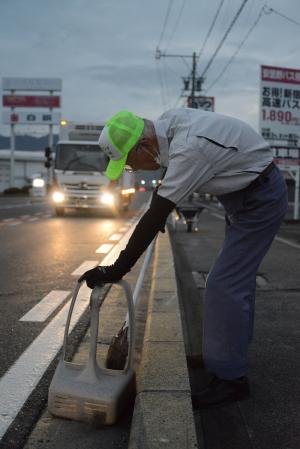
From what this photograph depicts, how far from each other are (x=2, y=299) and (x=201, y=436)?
342 cm

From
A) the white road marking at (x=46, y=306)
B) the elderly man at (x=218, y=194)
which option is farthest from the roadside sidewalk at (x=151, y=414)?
the white road marking at (x=46, y=306)

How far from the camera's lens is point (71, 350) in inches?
158

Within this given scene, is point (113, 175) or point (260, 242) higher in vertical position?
point (113, 175)

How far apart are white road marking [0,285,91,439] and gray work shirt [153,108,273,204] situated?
1330 mm

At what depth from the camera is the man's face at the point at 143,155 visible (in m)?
2.87

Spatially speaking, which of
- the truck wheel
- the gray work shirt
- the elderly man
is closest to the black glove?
the elderly man

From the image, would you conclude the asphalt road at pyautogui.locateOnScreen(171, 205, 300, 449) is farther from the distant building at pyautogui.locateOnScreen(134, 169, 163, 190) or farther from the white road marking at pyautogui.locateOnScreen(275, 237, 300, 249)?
the white road marking at pyautogui.locateOnScreen(275, 237, 300, 249)

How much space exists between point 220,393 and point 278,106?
17.1 m

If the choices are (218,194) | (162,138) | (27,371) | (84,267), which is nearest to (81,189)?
(84,267)

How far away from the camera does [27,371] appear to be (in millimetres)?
3543

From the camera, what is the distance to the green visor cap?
2818 millimetres

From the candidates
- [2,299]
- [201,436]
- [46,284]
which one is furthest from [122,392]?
[46,284]

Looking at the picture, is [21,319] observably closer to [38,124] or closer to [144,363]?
[144,363]

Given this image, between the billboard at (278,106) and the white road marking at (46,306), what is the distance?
46.0ft
